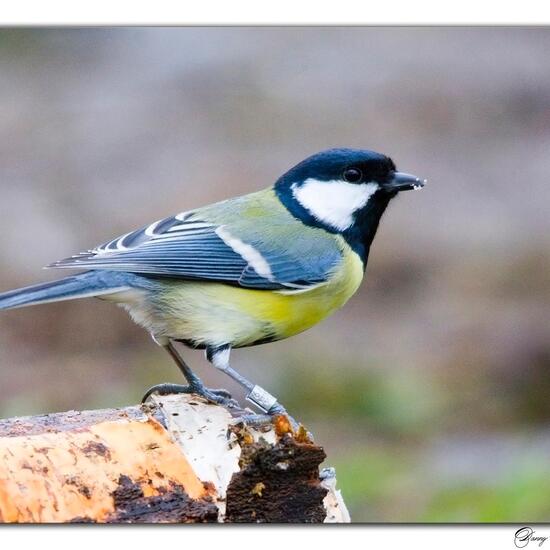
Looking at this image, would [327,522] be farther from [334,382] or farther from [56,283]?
[334,382]

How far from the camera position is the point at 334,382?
2.44 m

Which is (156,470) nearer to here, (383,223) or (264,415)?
(264,415)

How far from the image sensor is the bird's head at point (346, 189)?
176 centimetres

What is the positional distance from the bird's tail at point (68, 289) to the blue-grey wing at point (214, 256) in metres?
0.02

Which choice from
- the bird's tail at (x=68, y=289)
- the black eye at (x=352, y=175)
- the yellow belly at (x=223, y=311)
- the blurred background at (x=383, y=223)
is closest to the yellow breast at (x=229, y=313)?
the yellow belly at (x=223, y=311)

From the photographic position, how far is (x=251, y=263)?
5.73 feet

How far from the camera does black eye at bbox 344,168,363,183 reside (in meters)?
1.77

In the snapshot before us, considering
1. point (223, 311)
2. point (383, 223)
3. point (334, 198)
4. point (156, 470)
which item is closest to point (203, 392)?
point (223, 311)

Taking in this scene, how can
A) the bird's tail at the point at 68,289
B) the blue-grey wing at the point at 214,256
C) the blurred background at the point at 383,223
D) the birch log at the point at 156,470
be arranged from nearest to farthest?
the birch log at the point at 156,470 < the bird's tail at the point at 68,289 < the blue-grey wing at the point at 214,256 < the blurred background at the point at 383,223

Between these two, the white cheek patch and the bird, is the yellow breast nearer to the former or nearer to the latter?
the bird

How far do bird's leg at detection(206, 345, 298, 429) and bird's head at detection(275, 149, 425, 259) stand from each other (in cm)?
31
